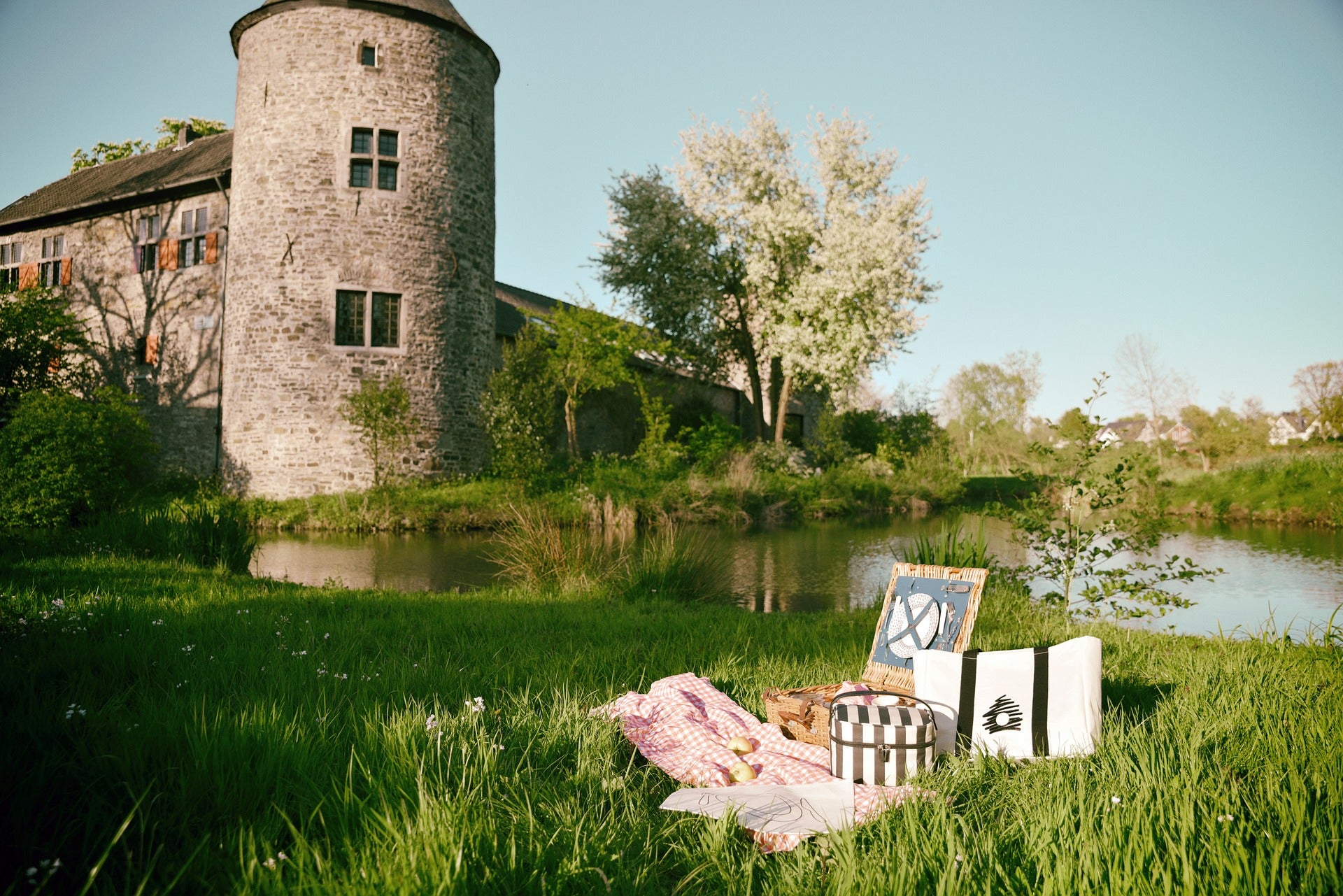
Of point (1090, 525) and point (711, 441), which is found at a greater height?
point (711, 441)

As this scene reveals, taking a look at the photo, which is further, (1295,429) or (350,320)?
(1295,429)

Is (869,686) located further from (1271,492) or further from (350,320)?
(1271,492)

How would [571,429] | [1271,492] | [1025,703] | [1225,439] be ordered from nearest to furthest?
[1025,703]
[571,429]
[1271,492]
[1225,439]

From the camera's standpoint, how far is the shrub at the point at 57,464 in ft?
27.5

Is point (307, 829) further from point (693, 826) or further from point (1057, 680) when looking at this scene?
point (1057, 680)

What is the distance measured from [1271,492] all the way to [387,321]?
21.4 metres

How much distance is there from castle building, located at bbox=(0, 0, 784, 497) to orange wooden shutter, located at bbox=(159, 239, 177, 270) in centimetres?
98

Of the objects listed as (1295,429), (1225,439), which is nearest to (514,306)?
(1225,439)

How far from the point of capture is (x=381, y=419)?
51.3 feet

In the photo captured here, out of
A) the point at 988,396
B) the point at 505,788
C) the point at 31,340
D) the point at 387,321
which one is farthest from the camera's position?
the point at 988,396

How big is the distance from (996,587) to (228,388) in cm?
1616

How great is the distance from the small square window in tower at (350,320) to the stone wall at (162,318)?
152 inches

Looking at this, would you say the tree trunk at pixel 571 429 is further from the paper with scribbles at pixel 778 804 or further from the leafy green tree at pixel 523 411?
the paper with scribbles at pixel 778 804

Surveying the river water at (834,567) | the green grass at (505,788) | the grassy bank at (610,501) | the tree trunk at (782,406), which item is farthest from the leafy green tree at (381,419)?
the green grass at (505,788)
